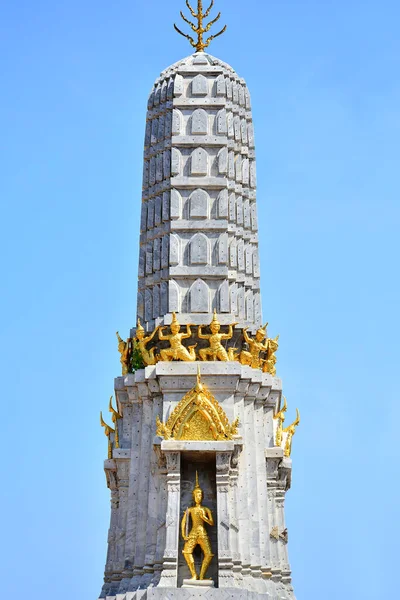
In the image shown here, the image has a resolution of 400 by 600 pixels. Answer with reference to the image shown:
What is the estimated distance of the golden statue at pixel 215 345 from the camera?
127 feet

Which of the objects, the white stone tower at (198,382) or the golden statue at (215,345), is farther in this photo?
the golden statue at (215,345)

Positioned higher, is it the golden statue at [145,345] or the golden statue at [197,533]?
the golden statue at [145,345]

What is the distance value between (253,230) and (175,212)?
3.52 meters

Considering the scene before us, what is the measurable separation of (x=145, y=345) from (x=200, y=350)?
6.76 ft

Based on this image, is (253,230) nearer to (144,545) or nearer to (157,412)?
(157,412)

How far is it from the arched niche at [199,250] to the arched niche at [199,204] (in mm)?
746

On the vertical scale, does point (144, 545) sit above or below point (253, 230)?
below

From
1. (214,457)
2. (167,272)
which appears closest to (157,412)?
(214,457)

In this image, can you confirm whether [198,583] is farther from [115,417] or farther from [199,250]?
[199,250]

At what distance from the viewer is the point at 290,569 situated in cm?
3953

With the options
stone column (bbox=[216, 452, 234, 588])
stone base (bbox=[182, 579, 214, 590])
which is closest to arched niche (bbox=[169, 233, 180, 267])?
stone column (bbox=[216, 452, 234, 588])

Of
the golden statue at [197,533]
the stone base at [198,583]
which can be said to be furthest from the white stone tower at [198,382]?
the golden statue at [197,533]

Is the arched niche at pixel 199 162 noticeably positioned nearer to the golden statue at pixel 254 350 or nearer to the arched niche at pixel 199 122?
the arched niche at pixel 199 122

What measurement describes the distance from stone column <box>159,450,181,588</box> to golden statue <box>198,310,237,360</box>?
11.6ft
